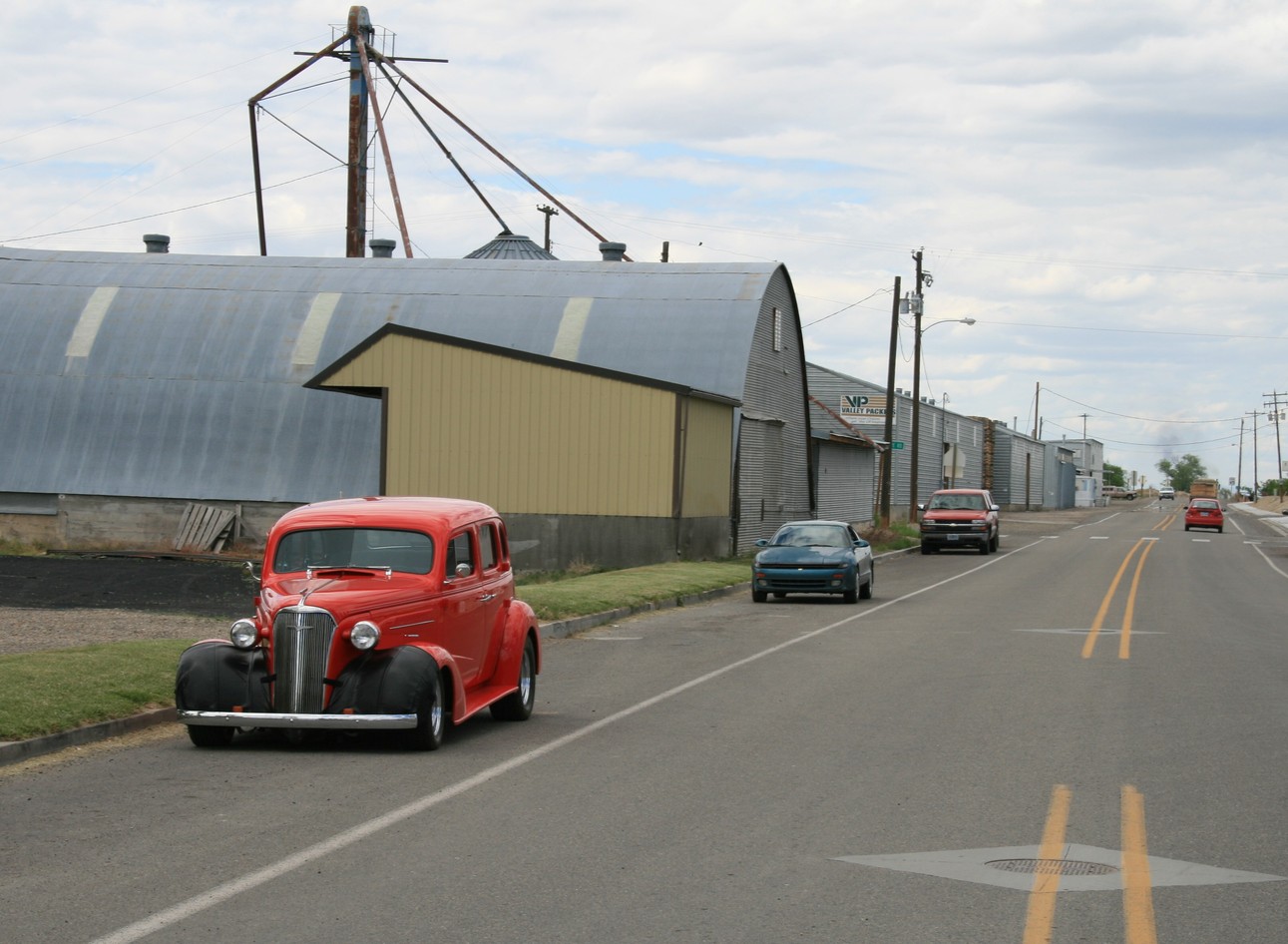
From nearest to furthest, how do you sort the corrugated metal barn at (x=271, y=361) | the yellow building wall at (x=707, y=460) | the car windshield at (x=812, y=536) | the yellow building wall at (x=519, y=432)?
the car windshield at (x=812, y=536) < the yellow building wall at (x=519, y=432) < the yellow building wall at (x=707, y=460) < the corrugated metal barn at (x=271, y=361)

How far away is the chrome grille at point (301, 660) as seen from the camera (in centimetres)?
1045

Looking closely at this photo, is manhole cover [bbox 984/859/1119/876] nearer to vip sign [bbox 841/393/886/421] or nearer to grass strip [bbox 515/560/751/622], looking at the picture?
grass strip [bbox 515/560/751/622]

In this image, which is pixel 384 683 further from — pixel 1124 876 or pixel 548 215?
pixel 548 215

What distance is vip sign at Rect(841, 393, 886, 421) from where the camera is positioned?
235 feet

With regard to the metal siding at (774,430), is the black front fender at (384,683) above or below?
below

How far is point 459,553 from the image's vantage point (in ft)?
39.2

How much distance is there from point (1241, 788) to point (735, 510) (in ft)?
92.7

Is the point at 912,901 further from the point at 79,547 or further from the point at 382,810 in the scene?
the point at 79,547

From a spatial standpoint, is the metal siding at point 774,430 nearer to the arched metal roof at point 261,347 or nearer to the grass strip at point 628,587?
the arched metal roof at point 261,347

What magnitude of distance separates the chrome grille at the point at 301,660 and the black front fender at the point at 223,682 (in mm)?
137

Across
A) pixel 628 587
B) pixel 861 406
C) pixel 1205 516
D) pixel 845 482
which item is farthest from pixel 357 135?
pixel 1205 516

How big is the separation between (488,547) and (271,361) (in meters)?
29.4

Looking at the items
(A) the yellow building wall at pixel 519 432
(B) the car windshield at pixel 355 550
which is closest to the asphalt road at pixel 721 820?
(B) the car windshield at pixel 355 550

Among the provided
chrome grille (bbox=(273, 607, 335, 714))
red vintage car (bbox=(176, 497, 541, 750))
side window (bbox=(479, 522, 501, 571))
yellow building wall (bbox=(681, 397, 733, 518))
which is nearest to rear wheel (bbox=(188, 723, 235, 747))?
red vintage car (bbox=(176, 497, 541, 750))
